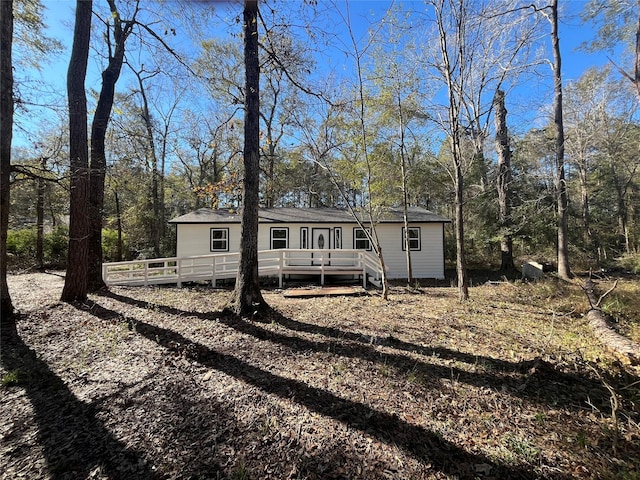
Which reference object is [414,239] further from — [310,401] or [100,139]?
[100,139]

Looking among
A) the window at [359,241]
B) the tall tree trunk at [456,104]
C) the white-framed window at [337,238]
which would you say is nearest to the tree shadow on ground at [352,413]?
the tall tree trunk at [456,104]

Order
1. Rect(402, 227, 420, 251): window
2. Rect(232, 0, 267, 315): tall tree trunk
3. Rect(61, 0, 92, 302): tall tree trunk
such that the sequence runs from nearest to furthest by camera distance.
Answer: Rect(232, 0, 267, 315): tall tree trunk < Rect(61, 0, 92, 302): tall tree trunk < Rect(402, 227, 420, 251): window

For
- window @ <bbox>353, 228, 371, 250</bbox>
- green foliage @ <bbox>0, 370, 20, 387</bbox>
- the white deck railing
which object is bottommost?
green foliage @ <bbox>0, 370, 20, 387</bbox>

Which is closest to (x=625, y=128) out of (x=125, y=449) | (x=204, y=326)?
(x=204, y=326)

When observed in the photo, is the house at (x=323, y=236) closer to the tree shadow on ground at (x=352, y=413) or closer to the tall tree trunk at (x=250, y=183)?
the tall tree trunk at (x=250, y=183)

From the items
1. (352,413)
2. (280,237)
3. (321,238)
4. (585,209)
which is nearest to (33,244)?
(280,237)

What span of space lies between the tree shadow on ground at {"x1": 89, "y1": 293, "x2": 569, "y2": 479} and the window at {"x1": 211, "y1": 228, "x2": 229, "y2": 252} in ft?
30.1

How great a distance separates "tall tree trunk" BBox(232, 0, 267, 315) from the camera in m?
5.43

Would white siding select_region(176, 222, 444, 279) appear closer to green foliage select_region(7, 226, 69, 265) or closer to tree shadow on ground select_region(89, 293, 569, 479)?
green foliage select_region(7, 226, 69, 265)

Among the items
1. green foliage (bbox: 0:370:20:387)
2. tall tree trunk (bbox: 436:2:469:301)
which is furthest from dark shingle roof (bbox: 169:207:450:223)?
green foliage (bbox: 0:370:20:387)

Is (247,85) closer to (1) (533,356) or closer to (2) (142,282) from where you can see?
(1) (533,356)

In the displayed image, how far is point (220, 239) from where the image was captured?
44.4 ft

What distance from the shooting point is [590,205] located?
60.5 ft

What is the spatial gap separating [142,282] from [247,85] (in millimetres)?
7571
